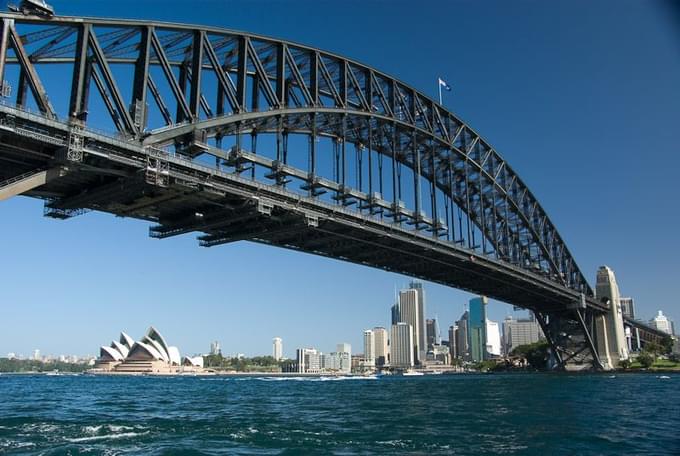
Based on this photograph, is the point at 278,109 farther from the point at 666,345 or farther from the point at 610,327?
the point at 666,345

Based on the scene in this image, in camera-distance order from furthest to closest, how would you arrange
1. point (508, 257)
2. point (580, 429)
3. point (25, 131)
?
point (508, 257) → point (25, 131) → point (580, 429)

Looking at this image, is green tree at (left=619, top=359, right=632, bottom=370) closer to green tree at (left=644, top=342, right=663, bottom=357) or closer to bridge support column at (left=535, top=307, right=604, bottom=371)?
bridge support column at (left=535, top=307, right=604, bottom=371)

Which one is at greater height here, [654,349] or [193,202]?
[193,202]

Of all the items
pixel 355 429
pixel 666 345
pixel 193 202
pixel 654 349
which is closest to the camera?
pixel 355 429

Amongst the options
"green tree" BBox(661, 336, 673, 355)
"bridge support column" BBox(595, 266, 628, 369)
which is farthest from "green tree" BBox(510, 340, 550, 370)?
"bridge support column" BBox(595, 266, 628, 369)

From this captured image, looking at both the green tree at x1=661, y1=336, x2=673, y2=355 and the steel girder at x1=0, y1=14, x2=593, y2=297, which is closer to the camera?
the steel girder at x1=0, y1=14, x2=593, y2=297

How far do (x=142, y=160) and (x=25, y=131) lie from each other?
23.6 ft

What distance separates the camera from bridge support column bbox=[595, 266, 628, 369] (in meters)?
123

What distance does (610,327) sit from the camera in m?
124

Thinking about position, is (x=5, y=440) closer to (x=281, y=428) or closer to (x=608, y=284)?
(x=281, y=428)

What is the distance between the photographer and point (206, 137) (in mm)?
44500

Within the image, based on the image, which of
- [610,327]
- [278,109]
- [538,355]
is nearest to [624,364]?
[610,327]

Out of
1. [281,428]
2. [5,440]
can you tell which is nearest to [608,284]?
[281,428]

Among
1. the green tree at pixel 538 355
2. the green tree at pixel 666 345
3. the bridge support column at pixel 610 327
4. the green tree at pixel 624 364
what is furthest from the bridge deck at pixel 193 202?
the green tree at pixel 666 345
